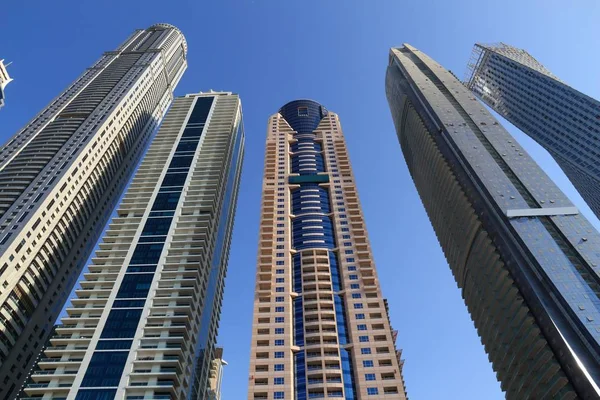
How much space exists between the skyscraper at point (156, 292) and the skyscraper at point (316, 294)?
11716 millimetres

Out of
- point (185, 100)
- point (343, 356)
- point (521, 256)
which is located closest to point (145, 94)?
point (185, 100)

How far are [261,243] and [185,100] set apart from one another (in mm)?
82649

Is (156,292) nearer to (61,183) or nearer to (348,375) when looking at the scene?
(61,183)

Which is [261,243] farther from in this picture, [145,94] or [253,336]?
[145,94]

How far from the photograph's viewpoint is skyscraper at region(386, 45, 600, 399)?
211 ft

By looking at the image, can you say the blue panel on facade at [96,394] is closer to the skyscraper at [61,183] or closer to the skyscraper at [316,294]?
the skyscraper at [316,294]

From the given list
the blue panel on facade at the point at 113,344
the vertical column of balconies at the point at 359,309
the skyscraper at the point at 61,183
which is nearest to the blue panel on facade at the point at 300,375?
the vertical column of balconies at the point at 359,309

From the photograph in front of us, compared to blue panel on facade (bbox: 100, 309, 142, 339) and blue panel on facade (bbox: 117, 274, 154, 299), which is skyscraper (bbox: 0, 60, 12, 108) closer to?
blue panel on facade (bbox: 117, 274, 154, 299)

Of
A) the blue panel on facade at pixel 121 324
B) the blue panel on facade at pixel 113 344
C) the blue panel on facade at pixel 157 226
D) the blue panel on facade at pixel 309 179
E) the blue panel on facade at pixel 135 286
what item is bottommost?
the blue panel on facade at pixel 113 344

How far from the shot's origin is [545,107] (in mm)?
137750

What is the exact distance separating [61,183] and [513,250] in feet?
289

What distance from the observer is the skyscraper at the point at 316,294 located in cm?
7188

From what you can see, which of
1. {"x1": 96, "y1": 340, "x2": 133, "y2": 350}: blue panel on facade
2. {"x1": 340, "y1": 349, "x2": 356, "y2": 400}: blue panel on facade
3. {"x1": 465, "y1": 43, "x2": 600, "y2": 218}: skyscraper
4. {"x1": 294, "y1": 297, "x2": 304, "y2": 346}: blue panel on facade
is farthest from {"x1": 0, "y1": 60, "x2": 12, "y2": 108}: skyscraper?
{"x1": 465, "y1": 43, "x2": 600, "y2": 218}: skyscraper

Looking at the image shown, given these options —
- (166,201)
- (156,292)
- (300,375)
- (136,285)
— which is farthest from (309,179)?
(300,375)
